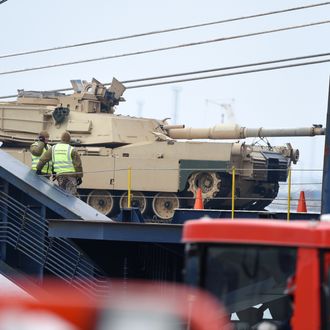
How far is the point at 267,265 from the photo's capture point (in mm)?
5059

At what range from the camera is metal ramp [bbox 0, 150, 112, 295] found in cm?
1611

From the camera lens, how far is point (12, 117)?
3097 centimetres

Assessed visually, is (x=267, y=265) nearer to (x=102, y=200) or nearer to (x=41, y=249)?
(x=41, y=249)

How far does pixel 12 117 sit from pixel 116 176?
3586 millimetres

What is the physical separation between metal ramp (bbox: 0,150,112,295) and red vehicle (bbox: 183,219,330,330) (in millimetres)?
10874

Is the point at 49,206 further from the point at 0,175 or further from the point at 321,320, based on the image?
the point at 321,320

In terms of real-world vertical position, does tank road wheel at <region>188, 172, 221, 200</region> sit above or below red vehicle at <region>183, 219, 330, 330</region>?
below

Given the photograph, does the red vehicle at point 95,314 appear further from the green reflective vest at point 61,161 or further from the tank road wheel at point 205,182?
the tank road wheel at point 205,182

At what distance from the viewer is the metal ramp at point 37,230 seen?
634 inches

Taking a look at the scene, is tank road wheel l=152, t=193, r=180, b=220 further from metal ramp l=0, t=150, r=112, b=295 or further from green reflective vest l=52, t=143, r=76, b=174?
metal ramp l=0, t=150, r=112, b=295

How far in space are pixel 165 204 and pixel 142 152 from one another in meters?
1.52

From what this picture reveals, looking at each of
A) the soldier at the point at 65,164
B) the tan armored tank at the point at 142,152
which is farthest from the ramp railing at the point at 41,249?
the tan armored tank at the point at 142,152

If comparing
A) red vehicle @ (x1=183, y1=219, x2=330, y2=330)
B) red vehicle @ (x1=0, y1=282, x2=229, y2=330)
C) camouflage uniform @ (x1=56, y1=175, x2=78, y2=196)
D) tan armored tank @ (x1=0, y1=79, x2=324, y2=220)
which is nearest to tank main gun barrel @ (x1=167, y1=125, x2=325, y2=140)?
tan armored tank @ (x1=0, y1=79, x2=324, y2=220)

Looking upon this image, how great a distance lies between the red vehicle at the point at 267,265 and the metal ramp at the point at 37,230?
35.7 ft
